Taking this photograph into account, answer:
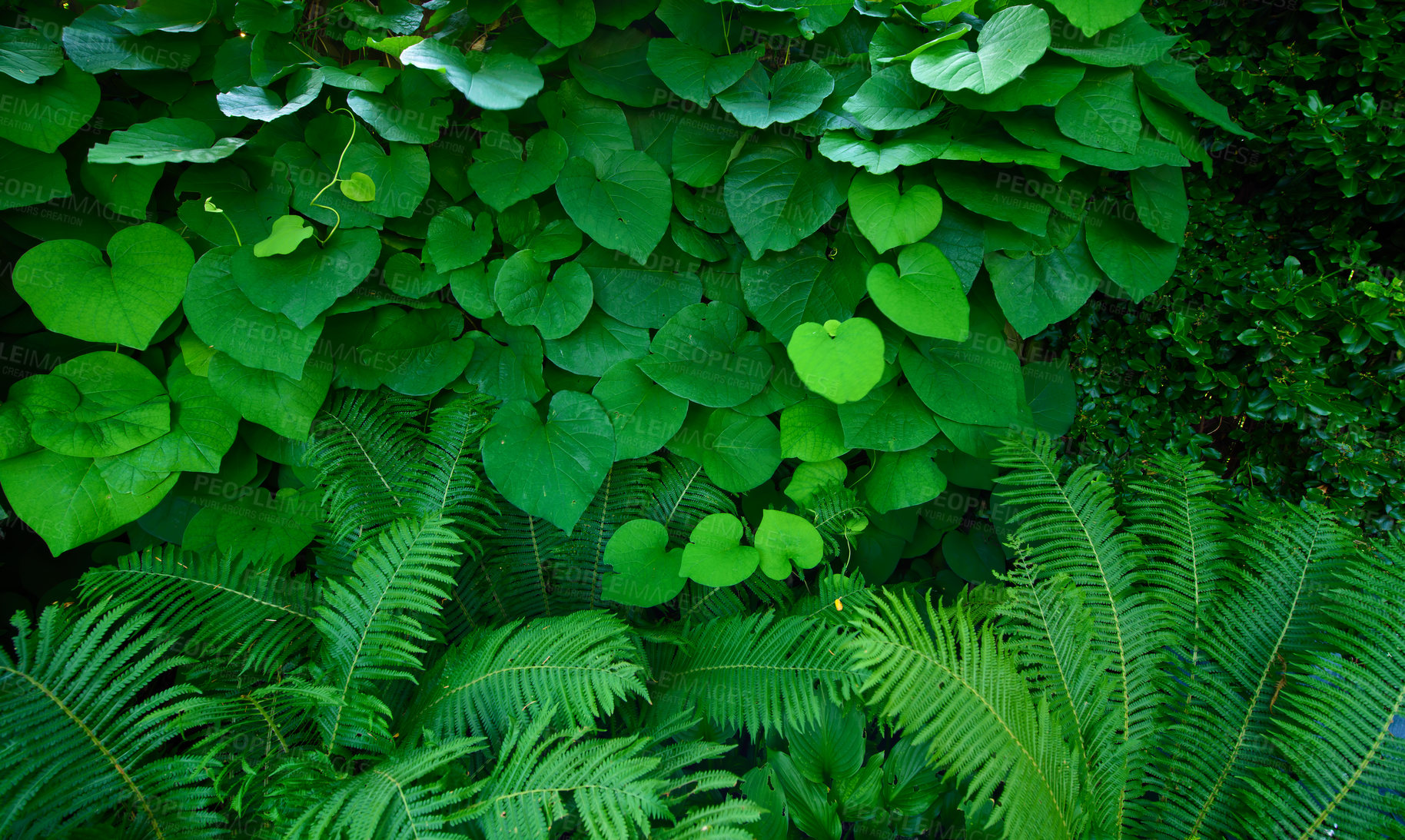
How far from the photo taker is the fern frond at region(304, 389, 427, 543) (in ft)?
5.69

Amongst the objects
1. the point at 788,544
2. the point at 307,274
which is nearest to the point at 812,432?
the point at 788,544

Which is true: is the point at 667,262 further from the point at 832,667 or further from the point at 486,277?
the point at 832,667

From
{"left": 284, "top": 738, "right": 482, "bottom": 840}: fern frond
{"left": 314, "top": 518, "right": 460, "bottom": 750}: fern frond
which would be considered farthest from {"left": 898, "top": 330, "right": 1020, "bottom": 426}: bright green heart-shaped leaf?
{"left": 284, "top": 738, "right": 482, "bottom": 840}: fern frond

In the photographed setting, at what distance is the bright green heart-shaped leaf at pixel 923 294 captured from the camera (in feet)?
5.28

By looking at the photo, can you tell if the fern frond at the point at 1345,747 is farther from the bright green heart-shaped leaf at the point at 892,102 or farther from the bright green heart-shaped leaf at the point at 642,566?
the bright green heart-shaped leaf at the point at 892,102

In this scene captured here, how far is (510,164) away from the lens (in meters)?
1.77

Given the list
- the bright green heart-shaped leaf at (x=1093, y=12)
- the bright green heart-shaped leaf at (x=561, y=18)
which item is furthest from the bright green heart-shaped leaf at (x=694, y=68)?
the bright green heart-shaped leaf at (x=1093, y=12)

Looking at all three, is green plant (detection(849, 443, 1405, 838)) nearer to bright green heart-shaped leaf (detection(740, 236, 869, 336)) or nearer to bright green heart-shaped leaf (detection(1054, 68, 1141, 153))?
bright green heart-shaped leaf (detection(740, 236, 869, 336))

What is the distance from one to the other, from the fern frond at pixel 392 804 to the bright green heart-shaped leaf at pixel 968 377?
4.25 feet

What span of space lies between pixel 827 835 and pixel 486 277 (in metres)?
Answer: 1.51

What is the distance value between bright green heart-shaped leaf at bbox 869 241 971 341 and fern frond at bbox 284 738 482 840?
47.8 inches

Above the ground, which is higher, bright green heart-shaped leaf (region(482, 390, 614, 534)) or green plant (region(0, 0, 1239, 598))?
green plant (region(0, 0, 1239, 598))

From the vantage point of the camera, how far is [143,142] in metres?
1.55

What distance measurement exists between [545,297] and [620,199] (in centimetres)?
31
